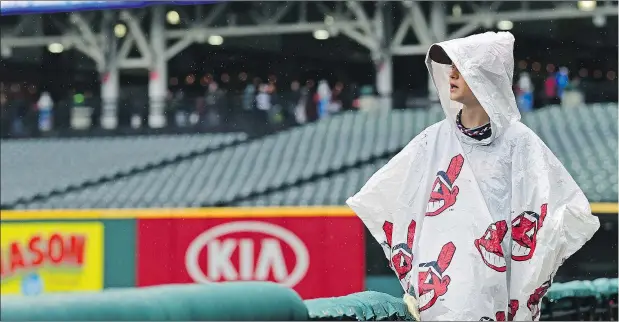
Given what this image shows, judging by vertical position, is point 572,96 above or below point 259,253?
above

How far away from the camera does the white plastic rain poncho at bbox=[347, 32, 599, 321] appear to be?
3.47 metres

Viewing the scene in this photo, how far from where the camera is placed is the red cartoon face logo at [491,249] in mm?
3502

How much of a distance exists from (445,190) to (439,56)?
0.46 meters

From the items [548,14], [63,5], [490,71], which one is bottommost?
[490,71]

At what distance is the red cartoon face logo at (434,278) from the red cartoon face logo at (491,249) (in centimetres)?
8

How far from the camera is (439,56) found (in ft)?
12.4

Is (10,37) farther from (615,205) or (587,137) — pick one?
(615,205)

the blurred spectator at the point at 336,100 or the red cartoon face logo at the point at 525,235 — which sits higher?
the blurred spectator at the point at 336,100

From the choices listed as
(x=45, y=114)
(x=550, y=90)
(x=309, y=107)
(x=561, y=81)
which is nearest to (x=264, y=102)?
(x=309, y=107)

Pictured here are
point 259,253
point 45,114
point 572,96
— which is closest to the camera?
point 259,253

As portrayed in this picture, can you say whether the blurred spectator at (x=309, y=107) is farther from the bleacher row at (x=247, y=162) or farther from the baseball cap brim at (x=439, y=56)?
the baseball cap brim at (x=439, y=56)

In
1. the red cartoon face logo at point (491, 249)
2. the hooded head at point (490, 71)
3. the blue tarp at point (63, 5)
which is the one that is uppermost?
the blue tarp at point (63, 5)

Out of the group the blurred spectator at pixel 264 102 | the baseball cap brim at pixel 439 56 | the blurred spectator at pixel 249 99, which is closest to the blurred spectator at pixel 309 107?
the blurred spectator at pixel 264 102

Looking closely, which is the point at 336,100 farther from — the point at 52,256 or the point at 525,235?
the point at 525,235
